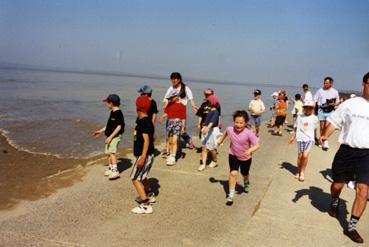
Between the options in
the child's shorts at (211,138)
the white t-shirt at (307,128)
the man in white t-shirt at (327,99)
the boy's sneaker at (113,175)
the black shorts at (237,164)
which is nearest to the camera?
the black shorts at (237,164)

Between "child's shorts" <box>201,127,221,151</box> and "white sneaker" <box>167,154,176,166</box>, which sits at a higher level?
"child's shorts" <box>201,127,221,151</box>

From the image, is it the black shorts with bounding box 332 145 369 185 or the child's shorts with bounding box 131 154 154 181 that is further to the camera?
the child's shorts with bounding box 131 154 154 181

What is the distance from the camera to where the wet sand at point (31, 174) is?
18.4ft

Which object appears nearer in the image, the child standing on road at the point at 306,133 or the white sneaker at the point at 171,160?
the child standing on road at the point at 306,133

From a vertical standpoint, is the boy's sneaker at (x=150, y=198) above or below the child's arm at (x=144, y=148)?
below

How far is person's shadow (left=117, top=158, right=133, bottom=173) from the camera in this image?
719 centimetres

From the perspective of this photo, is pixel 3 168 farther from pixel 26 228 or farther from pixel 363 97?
pixel 363 97

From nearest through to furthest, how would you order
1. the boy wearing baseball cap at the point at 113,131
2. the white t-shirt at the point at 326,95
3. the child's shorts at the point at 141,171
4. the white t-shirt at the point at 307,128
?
1. the child's shorts at the point at 141,171
2. the boy wearing baseball cap at the point at 113,131
3. the white t-shirt at the point at 307,128
4. the white t-shirt at the point at 326,95

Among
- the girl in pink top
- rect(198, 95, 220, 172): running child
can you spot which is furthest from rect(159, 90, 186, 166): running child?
the girl in pink top

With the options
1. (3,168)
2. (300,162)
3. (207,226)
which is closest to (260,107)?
(300,162)

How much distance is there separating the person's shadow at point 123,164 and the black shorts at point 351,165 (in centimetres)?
433

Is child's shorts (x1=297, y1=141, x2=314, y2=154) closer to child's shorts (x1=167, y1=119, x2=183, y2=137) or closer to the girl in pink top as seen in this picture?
the girl in pink top

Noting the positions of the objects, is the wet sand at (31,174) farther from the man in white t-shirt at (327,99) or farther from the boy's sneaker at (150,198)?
the man in white t-shirt at (327,99)

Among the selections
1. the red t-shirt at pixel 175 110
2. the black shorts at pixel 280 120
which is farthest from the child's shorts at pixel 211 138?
the black shorts at pixel 280 120
